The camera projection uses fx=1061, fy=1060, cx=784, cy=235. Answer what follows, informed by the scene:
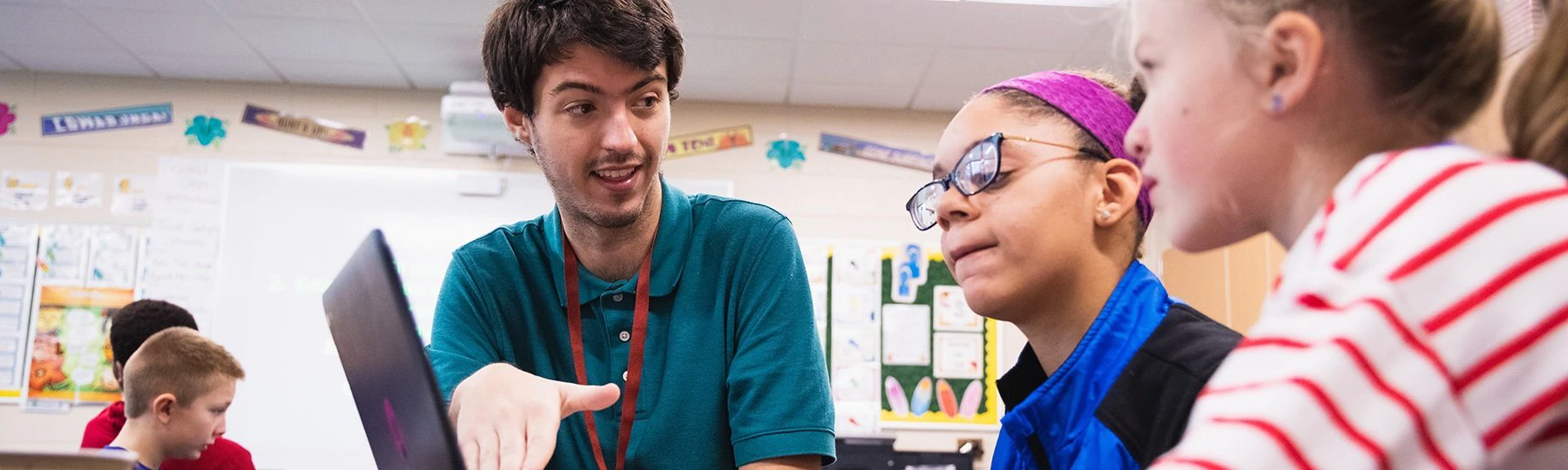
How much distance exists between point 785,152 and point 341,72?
1.81 metres

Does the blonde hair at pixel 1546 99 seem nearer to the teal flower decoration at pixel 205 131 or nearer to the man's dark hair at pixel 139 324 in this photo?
the man's dark hair at pixel 139 324

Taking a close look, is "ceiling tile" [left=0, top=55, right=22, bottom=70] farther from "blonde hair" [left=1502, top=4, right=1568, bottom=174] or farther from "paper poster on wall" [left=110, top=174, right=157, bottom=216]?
"blonde hair" [left=1502, top=4, right=1568, bottom=174]

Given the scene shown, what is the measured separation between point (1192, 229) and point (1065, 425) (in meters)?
0.38

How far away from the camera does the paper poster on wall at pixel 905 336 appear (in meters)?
4.41

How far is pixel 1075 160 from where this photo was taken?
1055mm

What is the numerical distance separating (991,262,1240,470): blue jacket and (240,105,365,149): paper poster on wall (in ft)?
12.6

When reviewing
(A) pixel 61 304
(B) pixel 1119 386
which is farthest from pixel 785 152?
(B) pixel 1119 386

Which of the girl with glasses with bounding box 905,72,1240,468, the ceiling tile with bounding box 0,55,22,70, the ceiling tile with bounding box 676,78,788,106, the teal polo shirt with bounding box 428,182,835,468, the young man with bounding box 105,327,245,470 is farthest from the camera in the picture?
the ceiling tile with bounding box 676,78,788,106

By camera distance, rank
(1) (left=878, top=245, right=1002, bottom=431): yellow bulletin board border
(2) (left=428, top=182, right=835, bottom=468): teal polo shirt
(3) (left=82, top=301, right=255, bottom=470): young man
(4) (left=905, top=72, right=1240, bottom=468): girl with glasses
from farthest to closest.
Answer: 1. (1) (left=878, top=245, right=1002, bottom=431): yellow bulletin board border
2. (3) (left=82, top=301, right=255, bottom=470): young man
3. (2) (left=428, top=182, right=835, bottom=468): teal polo shirt
4. (4) (left=905, top=72, right=1240, bottom=468): girl with glasses

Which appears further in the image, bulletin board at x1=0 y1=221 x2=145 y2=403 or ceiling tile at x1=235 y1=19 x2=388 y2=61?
bulletin board at x1=0 y1=221 x2=145 y2=403

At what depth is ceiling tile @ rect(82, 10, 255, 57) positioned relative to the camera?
3.64 meters

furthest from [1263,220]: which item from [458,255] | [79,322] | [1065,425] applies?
[79,322]

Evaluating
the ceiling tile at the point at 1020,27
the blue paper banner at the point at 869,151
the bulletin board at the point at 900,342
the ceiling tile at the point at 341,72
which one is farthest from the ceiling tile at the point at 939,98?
the ceiling tile at the point at 341,72

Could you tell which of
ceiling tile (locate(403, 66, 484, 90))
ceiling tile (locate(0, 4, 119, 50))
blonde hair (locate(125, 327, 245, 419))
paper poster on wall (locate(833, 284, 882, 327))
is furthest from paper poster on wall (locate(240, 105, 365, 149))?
paper poster on wall (locate(833, 284, 882, 327))
